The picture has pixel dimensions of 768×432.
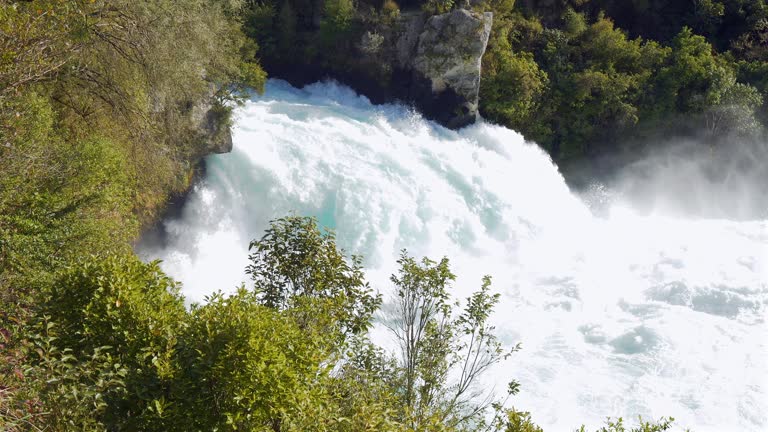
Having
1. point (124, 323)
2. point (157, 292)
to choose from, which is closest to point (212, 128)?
point (157, 292)

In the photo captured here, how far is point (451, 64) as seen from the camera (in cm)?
2434

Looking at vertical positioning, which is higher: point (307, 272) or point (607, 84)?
point (607, 84)

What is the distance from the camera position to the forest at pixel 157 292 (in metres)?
4.43

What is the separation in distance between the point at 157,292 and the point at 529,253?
1561 cm

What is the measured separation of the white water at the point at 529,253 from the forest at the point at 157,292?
1.19 metres

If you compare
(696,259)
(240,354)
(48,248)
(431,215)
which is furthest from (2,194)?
(696,259)

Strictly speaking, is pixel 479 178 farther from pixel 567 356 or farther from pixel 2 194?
pixel 2 194

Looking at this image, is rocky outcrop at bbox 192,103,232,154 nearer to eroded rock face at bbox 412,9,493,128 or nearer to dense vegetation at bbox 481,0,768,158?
eroded rock face at bbox 412,9,493,128

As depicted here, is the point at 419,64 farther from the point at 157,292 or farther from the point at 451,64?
the point at 157,292

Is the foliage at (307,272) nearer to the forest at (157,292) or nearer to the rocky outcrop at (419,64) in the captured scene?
the forest at (157,292)

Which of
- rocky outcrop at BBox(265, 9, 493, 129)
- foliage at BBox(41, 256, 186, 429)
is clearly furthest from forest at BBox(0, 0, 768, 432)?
rocky outcrop at BBox(265, 9, 493, 129)

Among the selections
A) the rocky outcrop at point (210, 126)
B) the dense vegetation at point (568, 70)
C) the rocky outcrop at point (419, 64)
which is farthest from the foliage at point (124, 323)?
the dense vegetation at point (568, 70)

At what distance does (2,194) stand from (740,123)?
29763 millimetres

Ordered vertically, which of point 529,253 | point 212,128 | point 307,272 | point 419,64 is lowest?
point 529,253
